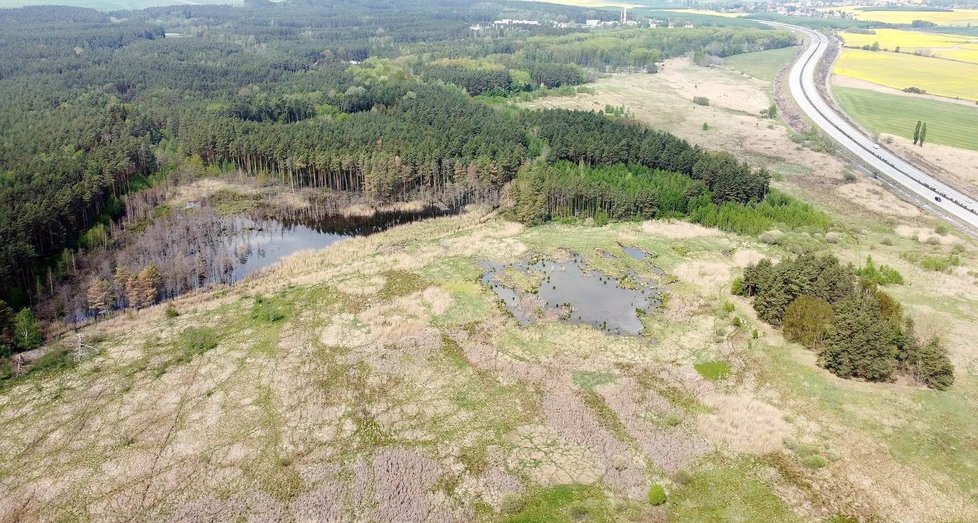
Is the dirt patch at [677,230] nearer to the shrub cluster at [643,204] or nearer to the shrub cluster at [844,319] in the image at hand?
the shrub cluster at [643,204]

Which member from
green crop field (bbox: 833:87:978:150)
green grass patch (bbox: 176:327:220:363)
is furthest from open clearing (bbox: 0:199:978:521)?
green crop field (bbox: 833:87:978:150)

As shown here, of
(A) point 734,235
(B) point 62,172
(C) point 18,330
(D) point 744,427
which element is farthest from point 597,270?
(B) point 62,172

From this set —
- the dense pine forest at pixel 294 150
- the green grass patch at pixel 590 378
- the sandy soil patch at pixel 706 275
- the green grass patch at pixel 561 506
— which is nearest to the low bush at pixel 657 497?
the green grass patch at pixel 561 506

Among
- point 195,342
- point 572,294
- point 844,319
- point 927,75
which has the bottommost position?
point 572,294

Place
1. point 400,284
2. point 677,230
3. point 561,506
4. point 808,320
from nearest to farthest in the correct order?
1. point 561,506
2. point 808,320
3. point 400,284
4. point 677,230

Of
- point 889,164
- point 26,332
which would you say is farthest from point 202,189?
point 889,164

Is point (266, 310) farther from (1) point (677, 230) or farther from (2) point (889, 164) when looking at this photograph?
(2) point (889, 164)

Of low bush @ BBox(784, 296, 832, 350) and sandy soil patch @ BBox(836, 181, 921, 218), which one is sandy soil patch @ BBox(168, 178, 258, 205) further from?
sandy soil patch @ BBox(836, 181, 921, 218)
